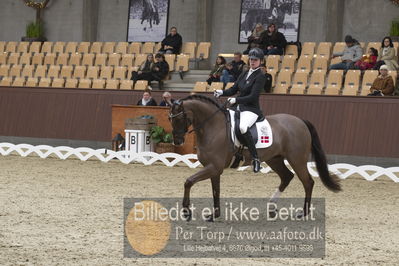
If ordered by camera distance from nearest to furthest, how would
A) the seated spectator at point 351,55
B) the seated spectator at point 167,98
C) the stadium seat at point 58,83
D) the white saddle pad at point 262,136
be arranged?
1. the white saddle pad at point 262,136
2. the seated spectator at point 167,98
3. the seated spectator at point 351,55
4. the stadium seat at point 58,83

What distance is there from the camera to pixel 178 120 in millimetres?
8039

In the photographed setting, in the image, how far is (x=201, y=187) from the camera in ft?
36.6

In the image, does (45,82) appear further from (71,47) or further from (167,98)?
(167,98)

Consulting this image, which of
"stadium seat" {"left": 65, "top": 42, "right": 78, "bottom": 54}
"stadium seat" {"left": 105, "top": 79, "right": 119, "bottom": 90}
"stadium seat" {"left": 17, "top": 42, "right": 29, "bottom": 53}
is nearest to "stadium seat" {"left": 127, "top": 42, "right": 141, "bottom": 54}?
"stadium seat" {"left": 65, "top": 42, "right": 78, "bottom": 54}

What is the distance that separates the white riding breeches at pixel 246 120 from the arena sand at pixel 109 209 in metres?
1.32

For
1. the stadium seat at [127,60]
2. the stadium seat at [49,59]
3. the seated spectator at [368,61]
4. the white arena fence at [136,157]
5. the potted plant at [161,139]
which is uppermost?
the seated spectator at [368,61]

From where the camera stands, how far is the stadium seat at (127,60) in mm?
19483

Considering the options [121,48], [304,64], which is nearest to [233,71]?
[304,64]

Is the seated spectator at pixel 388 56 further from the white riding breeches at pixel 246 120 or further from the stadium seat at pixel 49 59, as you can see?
the stadium seat at pixel 49 59

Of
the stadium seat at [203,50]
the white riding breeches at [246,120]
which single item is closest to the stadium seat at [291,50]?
the stadium seat at [203,50]

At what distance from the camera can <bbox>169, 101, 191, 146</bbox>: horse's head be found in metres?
8.01

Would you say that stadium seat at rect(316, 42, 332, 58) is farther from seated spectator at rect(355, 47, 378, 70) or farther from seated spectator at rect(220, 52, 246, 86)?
seated spectator at rect(220, 52, 246, 86)

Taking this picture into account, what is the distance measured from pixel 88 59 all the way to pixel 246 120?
12.5 meters

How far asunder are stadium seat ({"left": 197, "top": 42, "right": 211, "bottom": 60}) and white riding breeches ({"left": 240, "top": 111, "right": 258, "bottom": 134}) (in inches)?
455
